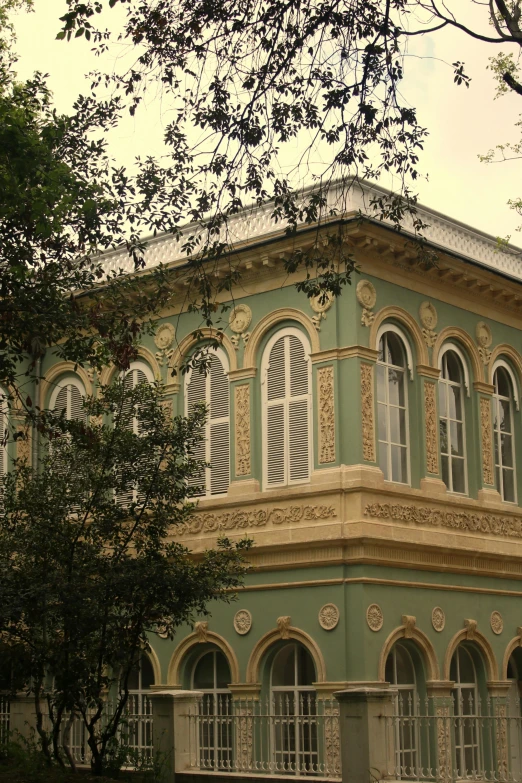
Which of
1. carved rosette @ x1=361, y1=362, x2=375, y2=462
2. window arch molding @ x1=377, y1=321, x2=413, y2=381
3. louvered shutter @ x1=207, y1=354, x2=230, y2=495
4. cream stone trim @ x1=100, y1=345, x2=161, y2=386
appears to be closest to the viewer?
carved rosette @ x1=361, y1=362, x2=375, y2=462

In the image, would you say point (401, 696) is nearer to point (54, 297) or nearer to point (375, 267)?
point (375, 267)

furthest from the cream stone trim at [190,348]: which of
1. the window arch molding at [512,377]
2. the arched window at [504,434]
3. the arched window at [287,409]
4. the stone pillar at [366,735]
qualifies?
the stone pillar at [366,735]

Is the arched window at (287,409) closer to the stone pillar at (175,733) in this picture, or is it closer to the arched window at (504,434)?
the arched window at (504,434)

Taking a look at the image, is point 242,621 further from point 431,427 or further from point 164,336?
point 164,336

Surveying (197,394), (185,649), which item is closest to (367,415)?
(197,394)

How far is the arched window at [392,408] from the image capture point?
1978 centimetres

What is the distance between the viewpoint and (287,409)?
2000cm

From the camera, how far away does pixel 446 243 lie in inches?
869

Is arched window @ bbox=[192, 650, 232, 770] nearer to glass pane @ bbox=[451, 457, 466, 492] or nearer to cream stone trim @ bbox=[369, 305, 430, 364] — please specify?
glass pane @ bbox=[451, 457, 466, 492]

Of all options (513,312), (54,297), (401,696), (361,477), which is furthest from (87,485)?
(513,312)

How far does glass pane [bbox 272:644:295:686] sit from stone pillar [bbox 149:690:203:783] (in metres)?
3.18

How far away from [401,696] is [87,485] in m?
6.44

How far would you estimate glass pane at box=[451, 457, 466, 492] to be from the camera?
833 inches

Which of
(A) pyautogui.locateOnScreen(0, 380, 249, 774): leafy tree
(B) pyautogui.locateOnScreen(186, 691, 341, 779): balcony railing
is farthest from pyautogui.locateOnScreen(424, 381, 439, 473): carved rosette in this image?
(A) pyautogui.locateOnScreen(0, 380, 249, 774): leafy tree
